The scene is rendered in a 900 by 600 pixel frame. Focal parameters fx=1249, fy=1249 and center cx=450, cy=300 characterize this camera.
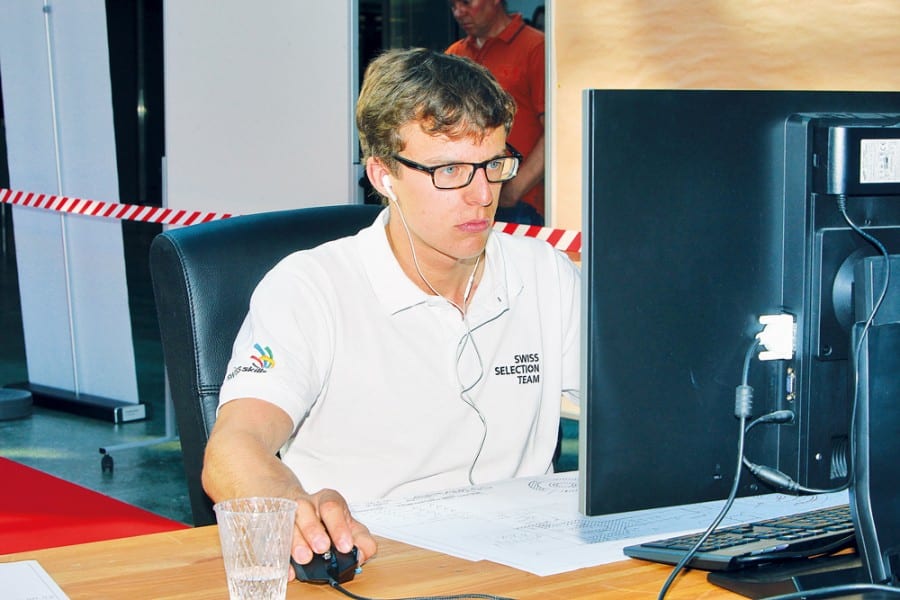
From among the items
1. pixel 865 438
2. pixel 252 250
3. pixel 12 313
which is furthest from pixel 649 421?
pixel 12 313

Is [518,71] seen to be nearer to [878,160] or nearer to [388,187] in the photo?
[388,187]

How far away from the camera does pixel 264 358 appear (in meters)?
1.75

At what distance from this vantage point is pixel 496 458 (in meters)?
1.93

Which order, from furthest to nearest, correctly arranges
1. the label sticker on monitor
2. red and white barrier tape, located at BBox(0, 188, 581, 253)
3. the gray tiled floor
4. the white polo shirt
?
1. the gray tiled floor
2. red and white barrier tape, located at BBox(0, 188, 581, 253)
3. the white polo shirt
4. the label sticker on monitor

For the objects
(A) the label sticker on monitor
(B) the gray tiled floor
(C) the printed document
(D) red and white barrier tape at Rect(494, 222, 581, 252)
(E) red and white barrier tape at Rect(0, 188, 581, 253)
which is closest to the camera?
(A) the label sticker on monitor

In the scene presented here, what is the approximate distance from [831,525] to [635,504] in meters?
0.30

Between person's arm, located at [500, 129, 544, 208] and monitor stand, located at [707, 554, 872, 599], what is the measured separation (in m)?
2.96

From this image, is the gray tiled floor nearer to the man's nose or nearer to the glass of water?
the man's nose

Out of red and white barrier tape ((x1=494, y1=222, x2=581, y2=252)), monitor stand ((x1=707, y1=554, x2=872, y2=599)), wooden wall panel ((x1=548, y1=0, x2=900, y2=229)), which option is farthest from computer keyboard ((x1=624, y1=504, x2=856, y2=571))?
red and white barrier tape ((x1=494, y1=222, x2=581, y2=252))

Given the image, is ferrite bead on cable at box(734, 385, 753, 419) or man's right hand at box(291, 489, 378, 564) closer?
ferrite bead on cable at box(734, 385, 753, 419)

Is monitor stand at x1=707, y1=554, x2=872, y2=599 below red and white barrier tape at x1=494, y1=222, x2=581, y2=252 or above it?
below

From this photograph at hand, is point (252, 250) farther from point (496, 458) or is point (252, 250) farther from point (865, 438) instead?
point (865, 438)

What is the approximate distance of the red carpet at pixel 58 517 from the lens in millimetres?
2889

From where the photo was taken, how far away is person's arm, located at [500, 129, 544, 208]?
4.22m
